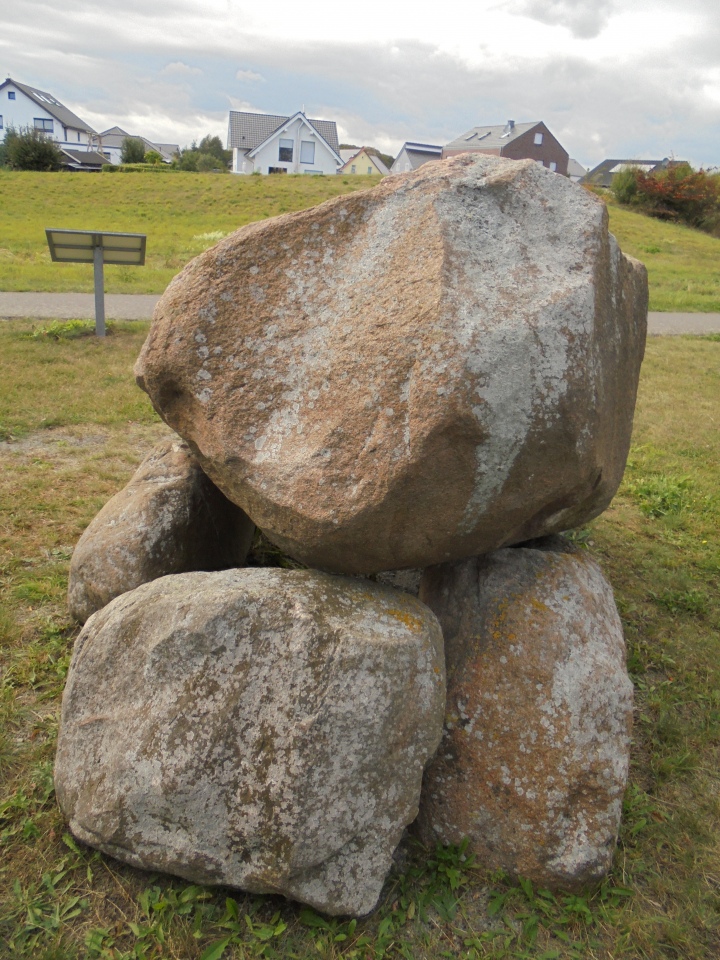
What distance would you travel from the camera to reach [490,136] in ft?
162

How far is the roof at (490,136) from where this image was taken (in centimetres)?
4684

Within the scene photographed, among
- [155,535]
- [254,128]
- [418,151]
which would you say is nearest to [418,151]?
[418,151]

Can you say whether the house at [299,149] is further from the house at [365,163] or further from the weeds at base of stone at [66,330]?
the weeds at base of stone at [66,330]

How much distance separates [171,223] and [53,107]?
5800 cm

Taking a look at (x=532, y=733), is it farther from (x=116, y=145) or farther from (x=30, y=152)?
(x=116, y=145)

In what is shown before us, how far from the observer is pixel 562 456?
2.92 m

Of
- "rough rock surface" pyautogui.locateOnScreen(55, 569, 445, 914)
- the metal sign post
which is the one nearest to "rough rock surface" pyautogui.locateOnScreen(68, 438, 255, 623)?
"rough rock surface" pyautogui.locateOnScreen(55, 569, 445, 914)

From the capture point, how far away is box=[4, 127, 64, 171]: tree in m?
42.0

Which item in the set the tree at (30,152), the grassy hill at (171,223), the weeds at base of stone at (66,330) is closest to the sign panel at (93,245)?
the weeds at base of stone at (66,330)

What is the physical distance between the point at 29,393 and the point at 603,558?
19.3 feet

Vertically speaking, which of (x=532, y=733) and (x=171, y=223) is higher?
(x=171, y=223)

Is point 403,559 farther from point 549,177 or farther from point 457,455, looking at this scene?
point 549,177

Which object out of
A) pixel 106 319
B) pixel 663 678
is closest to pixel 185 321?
pixel 663 678

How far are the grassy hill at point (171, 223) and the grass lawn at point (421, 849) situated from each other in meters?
11.1
